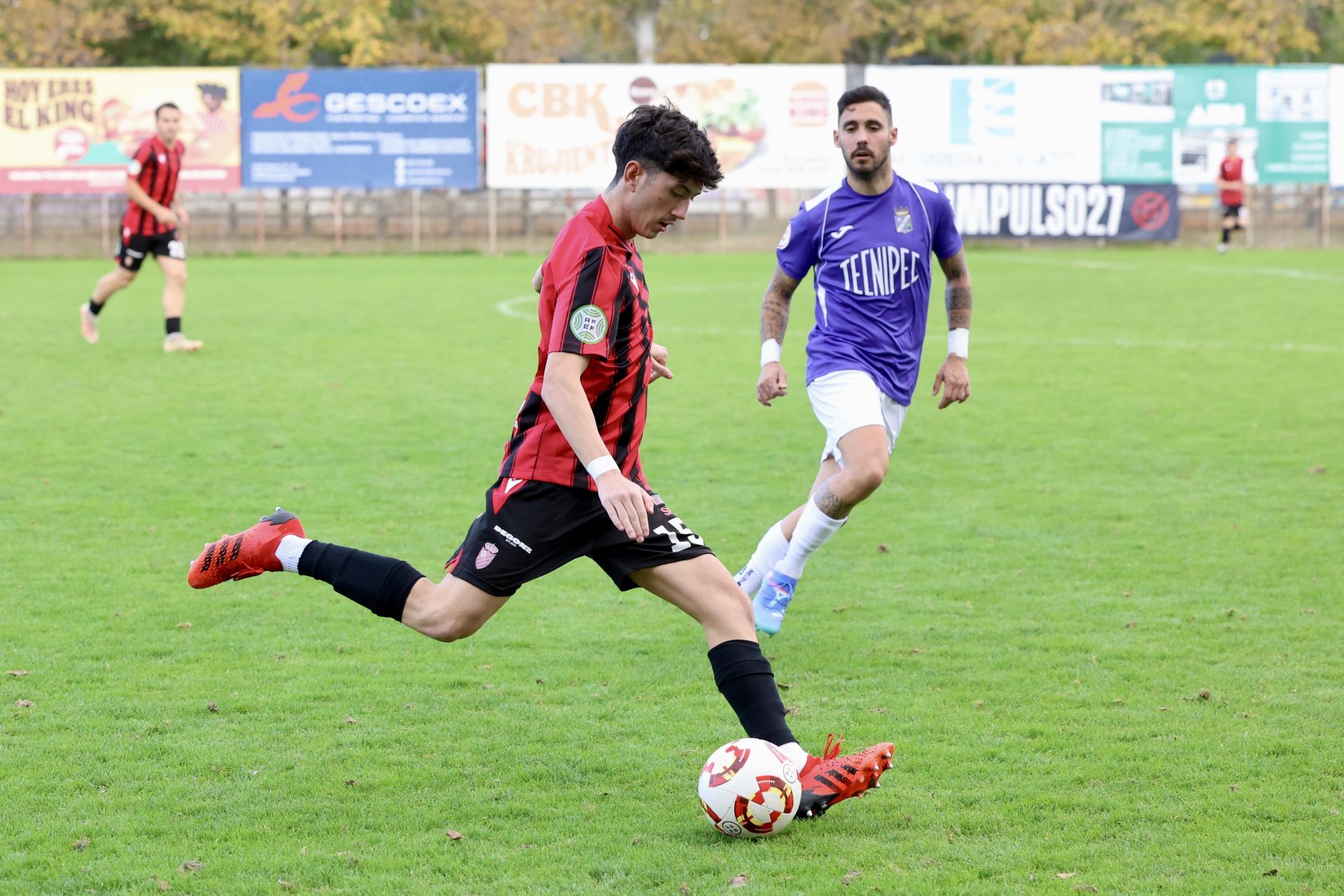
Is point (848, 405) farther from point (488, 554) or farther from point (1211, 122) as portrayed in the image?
point (1211, 122)

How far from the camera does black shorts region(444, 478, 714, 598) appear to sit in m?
4.16

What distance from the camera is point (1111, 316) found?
709 inches

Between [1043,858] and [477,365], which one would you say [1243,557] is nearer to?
[1043,858]

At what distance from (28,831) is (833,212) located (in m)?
3.82

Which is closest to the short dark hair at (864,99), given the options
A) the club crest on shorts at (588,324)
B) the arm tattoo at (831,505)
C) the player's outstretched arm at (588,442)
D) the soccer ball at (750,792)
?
the arm tattoo at (831,505)

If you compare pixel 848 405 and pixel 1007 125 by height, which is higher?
pixel 1007 125

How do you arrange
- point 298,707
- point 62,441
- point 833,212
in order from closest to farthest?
1. point 298,707
2. point 833,212
3. point 62,441

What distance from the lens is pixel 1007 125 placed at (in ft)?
Answer: 102

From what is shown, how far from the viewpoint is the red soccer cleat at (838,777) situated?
404 centimetres

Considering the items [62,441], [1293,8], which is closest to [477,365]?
[62,441]

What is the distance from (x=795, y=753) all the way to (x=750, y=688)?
0.22 m

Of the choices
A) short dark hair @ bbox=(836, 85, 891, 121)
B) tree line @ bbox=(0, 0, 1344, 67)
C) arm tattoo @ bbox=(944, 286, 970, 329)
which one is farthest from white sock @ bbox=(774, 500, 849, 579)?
tree line @ bbox=(0, 0, 1344, 67)

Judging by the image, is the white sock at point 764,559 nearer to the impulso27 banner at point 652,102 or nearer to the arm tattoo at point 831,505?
the arm tattoo at point 831,505

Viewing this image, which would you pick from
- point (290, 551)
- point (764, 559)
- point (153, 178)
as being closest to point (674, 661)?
point (764, 559)
